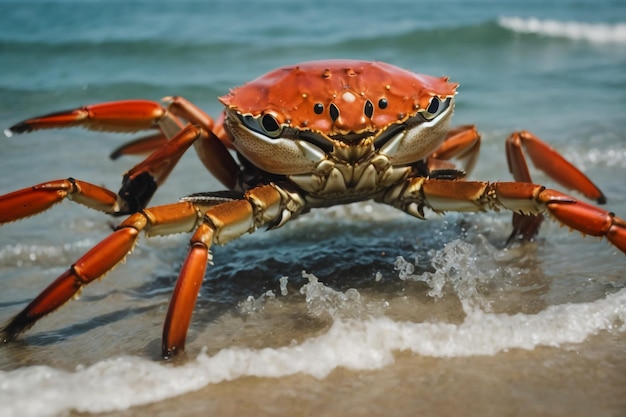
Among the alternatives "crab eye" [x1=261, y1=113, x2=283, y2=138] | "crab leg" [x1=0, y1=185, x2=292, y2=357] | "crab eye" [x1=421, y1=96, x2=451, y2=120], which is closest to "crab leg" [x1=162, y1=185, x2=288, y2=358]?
"crab leg" [x1=0, y1=185, x2=292, y2=357]

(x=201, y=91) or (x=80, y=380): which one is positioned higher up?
(x=80, y=380)

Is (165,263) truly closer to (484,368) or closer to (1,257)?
(1,257)

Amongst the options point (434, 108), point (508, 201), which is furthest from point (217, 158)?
point (508, 201)

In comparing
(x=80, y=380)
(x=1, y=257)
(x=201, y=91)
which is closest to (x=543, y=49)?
(x=201, y=91)

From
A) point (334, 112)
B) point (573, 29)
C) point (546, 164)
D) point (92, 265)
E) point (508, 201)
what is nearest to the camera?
point (92, 265)

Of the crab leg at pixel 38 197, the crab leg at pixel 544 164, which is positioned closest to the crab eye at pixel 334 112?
the crab leg at pixel 38 197

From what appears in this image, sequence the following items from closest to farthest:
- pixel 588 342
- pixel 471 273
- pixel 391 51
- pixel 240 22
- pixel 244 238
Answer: pixel 588 342, pixel 471 273, pixel 244 238, pixel 391 51, pixel 240 22

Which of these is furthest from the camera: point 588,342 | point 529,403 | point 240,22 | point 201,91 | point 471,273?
point 240,22

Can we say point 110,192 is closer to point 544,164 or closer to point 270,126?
point 270,126
